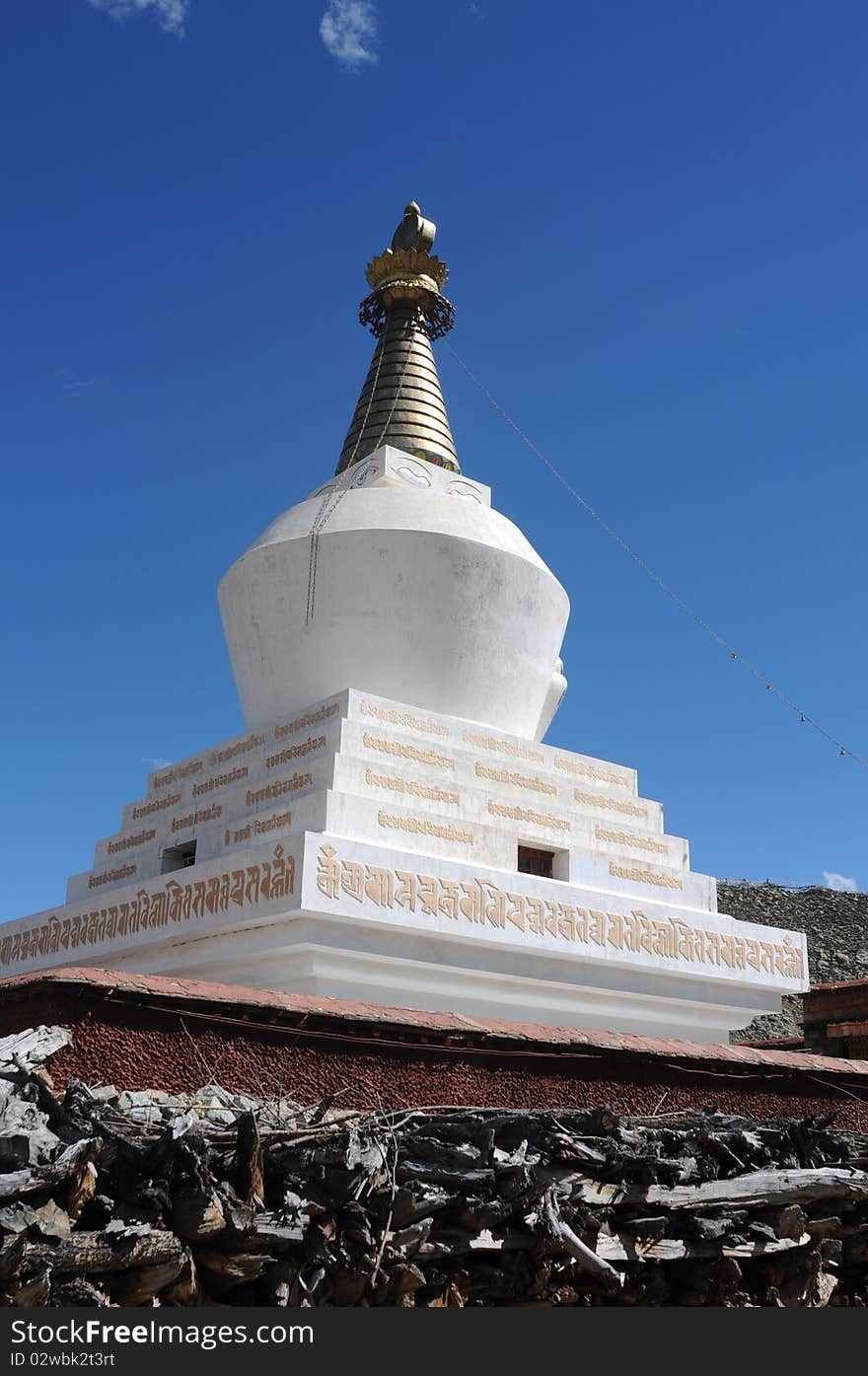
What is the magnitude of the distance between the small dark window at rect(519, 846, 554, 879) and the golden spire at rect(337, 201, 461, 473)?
5.02 m

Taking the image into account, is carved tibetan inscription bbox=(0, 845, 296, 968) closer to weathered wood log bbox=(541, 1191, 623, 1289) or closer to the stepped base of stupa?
the stepped base of stupa

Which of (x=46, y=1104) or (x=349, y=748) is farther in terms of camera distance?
(x=349, y=748)

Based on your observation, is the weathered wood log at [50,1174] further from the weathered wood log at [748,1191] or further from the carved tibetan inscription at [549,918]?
the carved tibetan inscription at [549,918]

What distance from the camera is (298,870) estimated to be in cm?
931

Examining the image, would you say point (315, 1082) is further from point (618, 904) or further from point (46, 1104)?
point (618, 904)

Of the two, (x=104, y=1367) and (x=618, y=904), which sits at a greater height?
(x=618, y=904)

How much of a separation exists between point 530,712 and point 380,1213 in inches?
338

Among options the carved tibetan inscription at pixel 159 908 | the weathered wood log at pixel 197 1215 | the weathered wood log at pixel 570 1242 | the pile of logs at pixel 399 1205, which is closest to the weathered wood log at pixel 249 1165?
the pile of logs at pixel 399 1205

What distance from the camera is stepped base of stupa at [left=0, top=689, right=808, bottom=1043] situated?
31.7 feet

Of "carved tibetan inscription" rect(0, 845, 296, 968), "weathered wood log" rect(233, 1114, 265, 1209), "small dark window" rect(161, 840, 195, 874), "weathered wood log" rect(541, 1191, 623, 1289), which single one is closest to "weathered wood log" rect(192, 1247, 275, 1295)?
"weathered wood log" rect(233, 1114, 265, 1209)

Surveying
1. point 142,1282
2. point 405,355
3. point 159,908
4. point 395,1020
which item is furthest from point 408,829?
point 405,355

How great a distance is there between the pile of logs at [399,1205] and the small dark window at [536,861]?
491cm

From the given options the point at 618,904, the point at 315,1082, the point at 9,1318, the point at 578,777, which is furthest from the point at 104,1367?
the point at 578,777

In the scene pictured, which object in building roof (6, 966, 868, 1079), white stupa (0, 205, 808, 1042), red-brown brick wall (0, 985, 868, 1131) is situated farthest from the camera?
white stupa (0, 205, 808, 1042)
